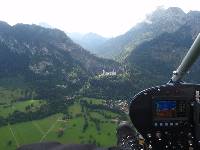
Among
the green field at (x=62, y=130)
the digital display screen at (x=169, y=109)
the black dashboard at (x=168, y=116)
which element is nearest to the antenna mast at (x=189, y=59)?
the black dashboard at (x=168, y=116)

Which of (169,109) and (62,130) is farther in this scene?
(62,130)

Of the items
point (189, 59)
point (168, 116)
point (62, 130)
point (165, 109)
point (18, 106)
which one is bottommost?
point (62, 130)

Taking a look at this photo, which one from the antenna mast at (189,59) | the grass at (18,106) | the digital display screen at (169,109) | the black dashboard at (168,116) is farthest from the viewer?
the grass at (18,106)

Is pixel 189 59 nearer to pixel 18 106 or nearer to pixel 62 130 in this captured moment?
pixel 62 130

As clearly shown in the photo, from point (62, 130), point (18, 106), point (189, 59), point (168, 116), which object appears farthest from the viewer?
point (18, 106)

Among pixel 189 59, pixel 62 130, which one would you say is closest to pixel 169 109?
pixel 189 59

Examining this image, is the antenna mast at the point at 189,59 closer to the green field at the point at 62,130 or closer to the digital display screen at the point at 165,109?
the digital display screen at the point at 165,109

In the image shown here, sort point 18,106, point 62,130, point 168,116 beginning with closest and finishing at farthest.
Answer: point 168,116 < point 62,130 < point 18,106

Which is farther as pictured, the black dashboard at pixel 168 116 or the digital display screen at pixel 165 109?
the digital display screen at pixel 165 109
